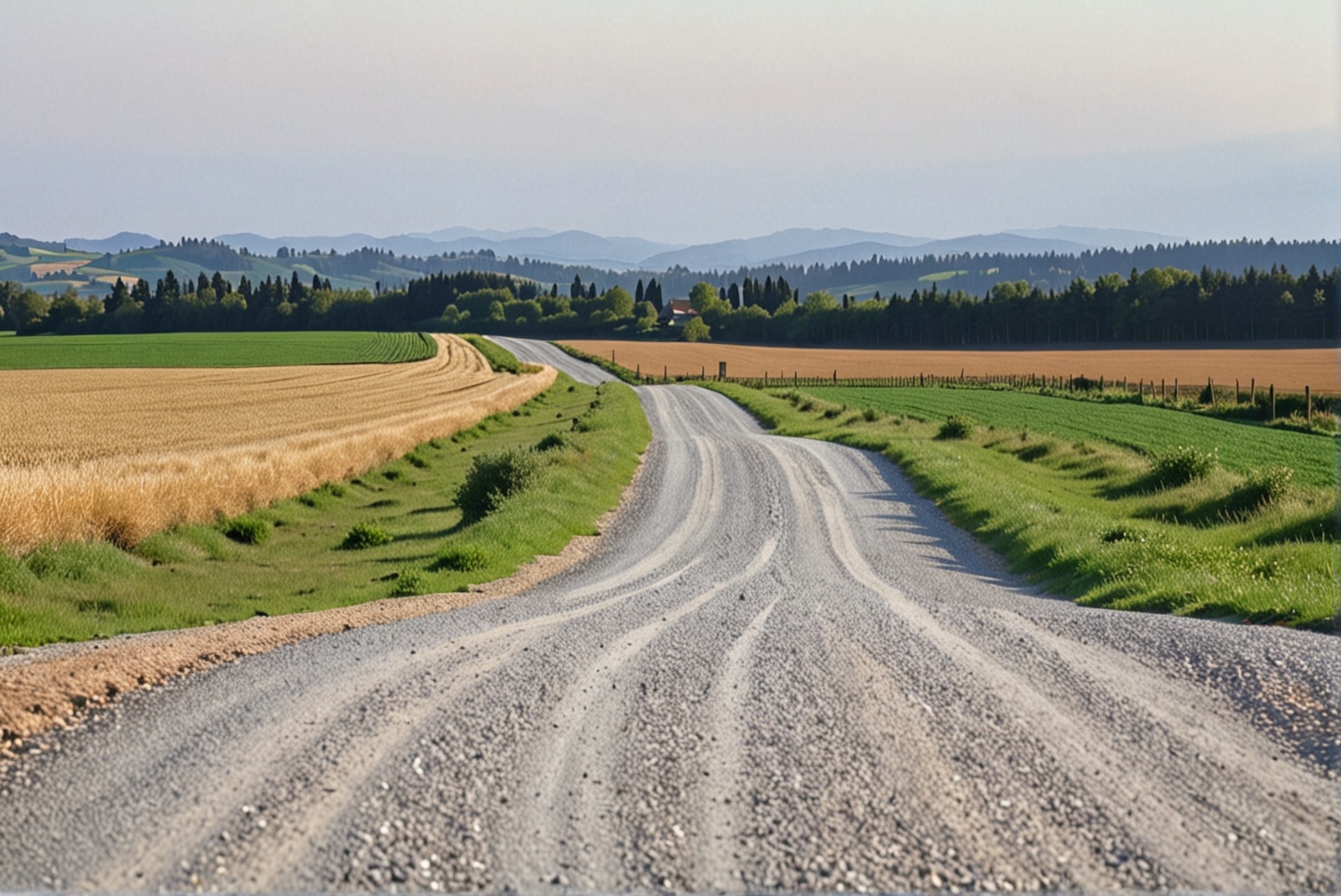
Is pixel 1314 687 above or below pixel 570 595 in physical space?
above

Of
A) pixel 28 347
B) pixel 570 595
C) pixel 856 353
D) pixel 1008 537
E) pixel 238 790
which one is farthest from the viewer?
pixel 856 353

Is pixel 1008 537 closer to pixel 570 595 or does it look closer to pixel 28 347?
pixel 570 595

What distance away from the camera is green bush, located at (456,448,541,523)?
26594 mm

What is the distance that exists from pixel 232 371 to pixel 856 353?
87.8 meters

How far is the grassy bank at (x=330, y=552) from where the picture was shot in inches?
606

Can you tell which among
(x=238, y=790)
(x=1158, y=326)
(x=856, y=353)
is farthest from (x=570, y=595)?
(x=1158, y=326)

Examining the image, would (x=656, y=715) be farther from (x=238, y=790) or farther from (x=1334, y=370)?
(x=1334, y=370)

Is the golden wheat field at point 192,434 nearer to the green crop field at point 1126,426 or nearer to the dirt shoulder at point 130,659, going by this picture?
the dirt shoulder at point 130,659

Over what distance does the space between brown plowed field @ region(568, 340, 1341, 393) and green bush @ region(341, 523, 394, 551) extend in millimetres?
69898

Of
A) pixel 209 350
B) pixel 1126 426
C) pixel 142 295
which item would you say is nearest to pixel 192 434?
pixel 1126 426

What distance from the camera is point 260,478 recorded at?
25.7m

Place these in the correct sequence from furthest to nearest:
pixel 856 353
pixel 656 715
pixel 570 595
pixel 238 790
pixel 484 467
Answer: pixel 856 353 → pixel 484 467 → pixel 570 595 → pixel 656 715 → pixel 238 790

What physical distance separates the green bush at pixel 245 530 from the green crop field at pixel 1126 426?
83.2ft

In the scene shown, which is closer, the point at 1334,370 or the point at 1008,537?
the point at 1008,537
